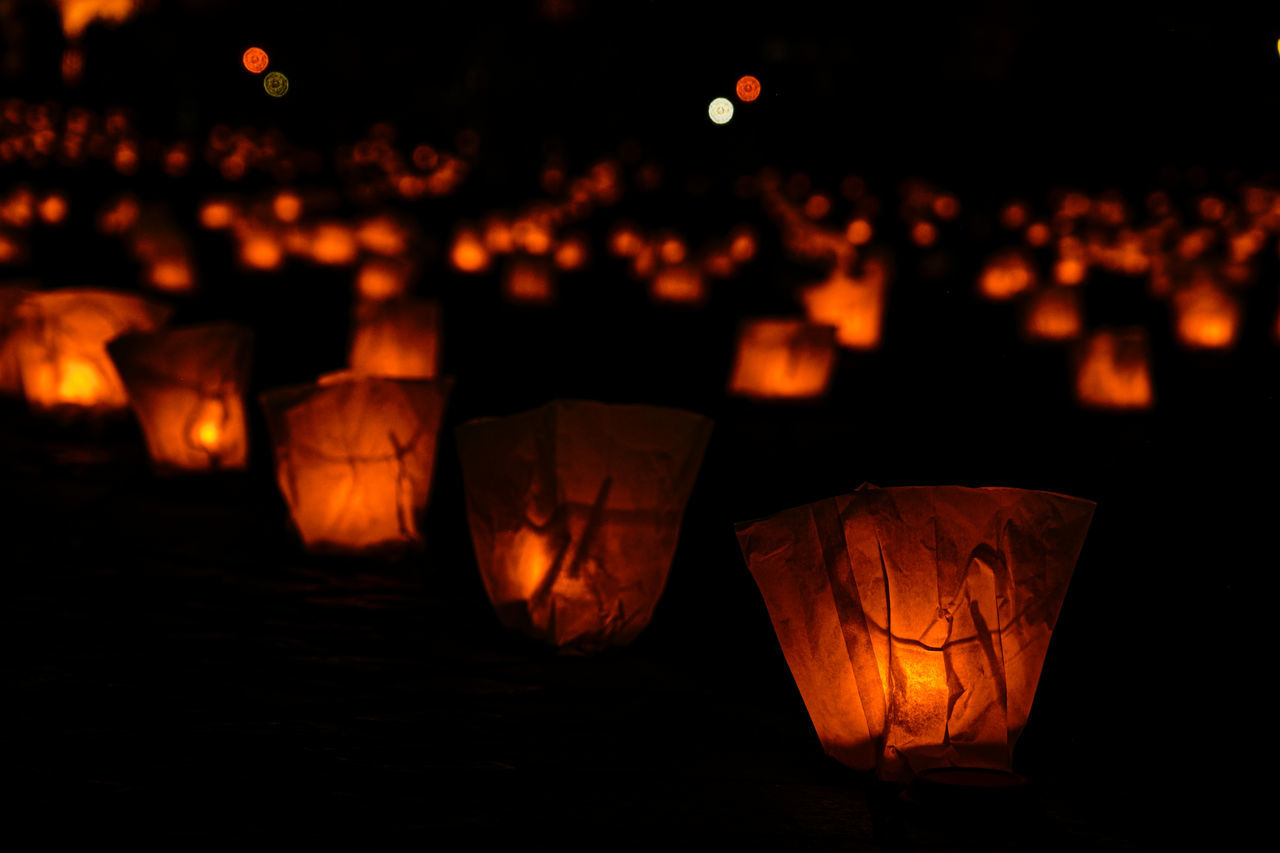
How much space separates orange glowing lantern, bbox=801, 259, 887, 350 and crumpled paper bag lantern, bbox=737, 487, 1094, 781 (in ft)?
28.0

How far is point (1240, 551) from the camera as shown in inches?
233

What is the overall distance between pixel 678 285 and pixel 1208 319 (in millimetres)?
4993

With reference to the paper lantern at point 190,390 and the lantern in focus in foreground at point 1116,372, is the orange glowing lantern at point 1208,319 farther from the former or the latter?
the paper lantern at point 190,390

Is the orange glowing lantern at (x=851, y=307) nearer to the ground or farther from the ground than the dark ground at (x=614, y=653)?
farther from the ground

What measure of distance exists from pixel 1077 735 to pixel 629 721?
1.28 m

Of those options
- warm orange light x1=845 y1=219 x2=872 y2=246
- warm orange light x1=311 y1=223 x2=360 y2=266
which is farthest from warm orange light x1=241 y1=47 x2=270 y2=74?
warm orange light x1=311 y1=223 x2=360 y2=266

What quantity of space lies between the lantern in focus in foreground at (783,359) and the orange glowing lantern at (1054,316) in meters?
3.83

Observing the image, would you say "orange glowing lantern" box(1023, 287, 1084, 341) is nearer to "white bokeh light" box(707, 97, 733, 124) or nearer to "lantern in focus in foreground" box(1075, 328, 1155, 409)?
"lantern in focus in foreground" box(1075, 328, 1155, 409)

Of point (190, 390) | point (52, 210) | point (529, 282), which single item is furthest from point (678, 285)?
point (52, 210)

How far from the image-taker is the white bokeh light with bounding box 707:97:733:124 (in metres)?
33.2

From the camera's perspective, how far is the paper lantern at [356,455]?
17.5 ft

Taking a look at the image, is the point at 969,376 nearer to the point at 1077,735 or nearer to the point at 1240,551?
the point at 1240,551

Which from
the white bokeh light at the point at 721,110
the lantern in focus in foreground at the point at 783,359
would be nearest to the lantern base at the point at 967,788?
the lantern in focus in foreground at the point at 783,359

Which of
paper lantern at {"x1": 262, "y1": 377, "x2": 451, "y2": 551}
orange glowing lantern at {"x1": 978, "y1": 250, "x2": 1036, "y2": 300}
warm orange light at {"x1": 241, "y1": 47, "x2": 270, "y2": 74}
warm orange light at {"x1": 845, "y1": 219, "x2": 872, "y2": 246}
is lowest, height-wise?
paper lantern at {"x1": 262, "y1": 377, "x2": 451, "y2": 551}
